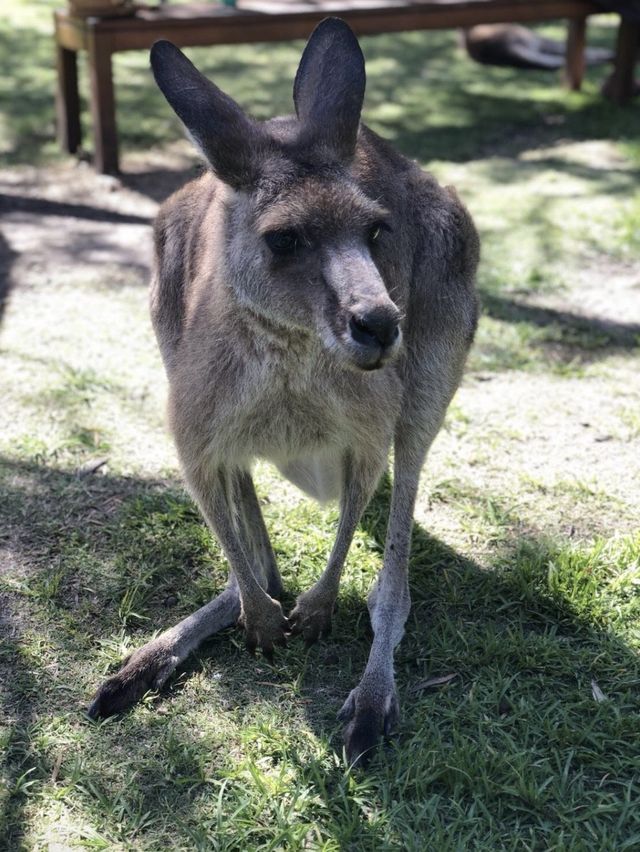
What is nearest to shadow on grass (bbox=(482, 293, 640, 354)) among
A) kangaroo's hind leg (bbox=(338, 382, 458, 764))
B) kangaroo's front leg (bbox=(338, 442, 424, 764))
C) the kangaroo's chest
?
kangaroo's hind leg (bbox=(338, 382, 458, 764))

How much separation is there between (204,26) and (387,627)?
16.2 ft

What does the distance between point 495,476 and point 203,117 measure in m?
1.84

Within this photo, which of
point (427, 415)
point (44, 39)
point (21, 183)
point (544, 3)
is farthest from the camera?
point (44, 39)

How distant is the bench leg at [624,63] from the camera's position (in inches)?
313

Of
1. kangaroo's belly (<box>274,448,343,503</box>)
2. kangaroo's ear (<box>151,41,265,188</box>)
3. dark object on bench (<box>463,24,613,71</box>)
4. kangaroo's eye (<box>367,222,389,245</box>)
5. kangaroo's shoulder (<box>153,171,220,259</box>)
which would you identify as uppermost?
kangaroo's ear (<box>151,41,265,188</box>)

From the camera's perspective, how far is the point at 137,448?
3.86 metres

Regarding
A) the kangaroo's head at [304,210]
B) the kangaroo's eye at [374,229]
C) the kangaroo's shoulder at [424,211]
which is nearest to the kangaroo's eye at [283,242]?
the kangaroo's head at [304,210]

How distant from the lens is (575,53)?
8.43 metres

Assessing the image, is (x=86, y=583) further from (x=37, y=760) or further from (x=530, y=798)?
Result: (x=530, y=798)

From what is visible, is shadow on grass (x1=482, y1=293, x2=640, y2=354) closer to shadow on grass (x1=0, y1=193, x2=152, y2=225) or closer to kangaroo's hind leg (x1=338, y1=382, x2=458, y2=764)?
kangaroo's hind leg (x1=338, y1=382, x2=458, y2=764)

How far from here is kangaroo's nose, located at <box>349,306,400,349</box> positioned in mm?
2232

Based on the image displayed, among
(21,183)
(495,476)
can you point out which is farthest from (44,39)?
(495,476)

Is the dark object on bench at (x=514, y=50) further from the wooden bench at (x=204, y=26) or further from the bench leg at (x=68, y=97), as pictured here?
the bench leg at (x=68, y=97)

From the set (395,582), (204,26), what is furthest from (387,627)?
(204,26)
